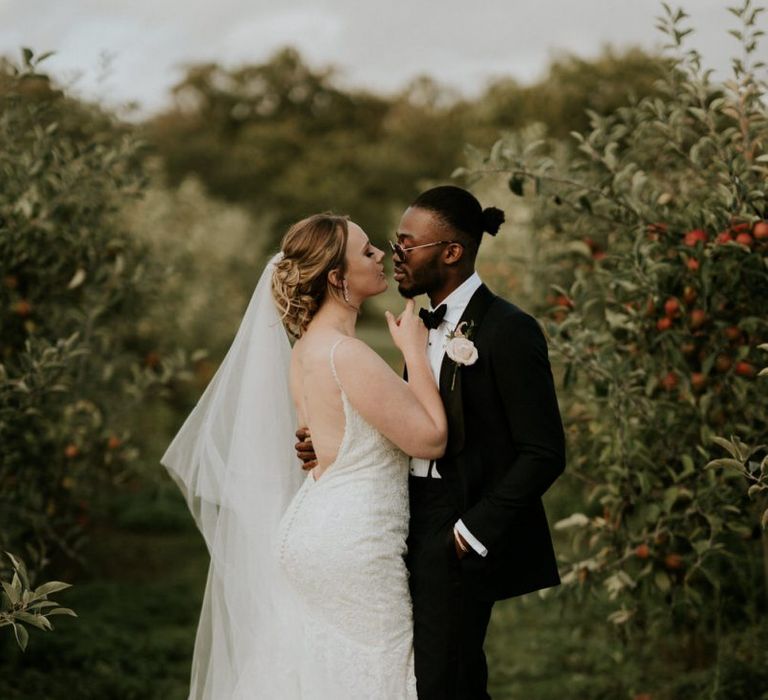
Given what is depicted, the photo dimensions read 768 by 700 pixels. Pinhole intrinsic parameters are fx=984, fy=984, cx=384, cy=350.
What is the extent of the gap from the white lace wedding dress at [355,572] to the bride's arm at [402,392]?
3.6 inches

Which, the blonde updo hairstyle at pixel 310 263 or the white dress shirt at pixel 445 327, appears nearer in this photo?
the white dress shirt at pixel 445 327

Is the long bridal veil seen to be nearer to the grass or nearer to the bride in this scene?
the bride

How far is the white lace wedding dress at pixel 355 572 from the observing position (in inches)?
122

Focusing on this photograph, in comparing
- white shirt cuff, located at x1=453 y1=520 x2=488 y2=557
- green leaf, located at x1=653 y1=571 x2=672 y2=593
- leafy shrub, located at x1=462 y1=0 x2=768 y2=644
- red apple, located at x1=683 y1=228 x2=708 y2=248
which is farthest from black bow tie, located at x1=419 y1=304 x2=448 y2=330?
green leaf, located at x1=653 y1=571 x2=672 y2=593

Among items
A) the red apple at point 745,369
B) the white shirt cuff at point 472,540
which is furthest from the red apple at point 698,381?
the white shirt cuff at point 472,540

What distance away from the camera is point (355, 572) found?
10.2 feet

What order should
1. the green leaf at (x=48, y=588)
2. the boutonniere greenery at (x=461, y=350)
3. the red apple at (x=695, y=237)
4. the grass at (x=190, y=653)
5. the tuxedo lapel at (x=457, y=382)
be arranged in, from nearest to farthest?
the green leaf at (x=48, y=588)
the boutonniere greenery at (x=461, y=350)
the tuxedo lapel at (x=457, y=382)
the red apple at (x=695, y=237)
the grass at (x=190, y=653)

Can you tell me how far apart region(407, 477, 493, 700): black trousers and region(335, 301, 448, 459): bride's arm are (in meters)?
0.23

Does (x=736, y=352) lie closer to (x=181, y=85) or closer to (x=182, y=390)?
(x=182, y=390)

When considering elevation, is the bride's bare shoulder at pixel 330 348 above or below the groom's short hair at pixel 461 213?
below

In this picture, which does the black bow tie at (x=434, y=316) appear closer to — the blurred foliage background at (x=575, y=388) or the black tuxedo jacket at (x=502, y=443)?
the black tuxedo jacket at (x=502, y=443)

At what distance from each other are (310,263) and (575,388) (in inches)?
80.9

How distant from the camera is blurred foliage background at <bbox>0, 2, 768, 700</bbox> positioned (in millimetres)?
3879

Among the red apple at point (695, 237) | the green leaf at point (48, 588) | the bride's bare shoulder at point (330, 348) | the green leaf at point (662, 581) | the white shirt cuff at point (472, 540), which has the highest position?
the red apple at point (695, 237)
